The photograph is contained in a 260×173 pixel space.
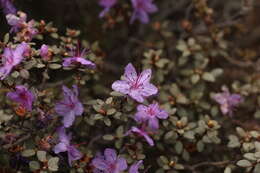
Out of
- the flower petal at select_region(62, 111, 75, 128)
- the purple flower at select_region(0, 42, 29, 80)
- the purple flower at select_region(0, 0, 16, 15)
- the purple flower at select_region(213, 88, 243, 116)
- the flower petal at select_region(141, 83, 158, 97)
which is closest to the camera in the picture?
the purple flower at select_region(0, 42, 29, 80)

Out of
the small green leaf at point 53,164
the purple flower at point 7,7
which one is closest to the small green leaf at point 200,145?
the small green leaf at point 53,164

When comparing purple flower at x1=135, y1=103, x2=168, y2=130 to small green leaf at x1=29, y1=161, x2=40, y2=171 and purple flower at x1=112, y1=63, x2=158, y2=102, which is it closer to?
purple flower at x1=112, y1=63, x2=158, y2=102

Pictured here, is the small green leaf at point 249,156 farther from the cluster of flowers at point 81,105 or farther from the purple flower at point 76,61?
the purple flower at point 76,61

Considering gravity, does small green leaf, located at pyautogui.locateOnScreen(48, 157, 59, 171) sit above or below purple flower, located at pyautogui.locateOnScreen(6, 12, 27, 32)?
below

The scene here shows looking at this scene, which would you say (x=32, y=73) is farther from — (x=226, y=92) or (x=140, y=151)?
(x=226, y=92)

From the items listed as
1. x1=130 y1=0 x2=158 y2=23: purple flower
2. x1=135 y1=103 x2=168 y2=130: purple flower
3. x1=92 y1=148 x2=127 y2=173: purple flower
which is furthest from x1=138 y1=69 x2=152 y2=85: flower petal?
x1=130 y1=0 x2=158 y2=23: purple flower

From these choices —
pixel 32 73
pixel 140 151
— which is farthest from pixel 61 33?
pixel 140 151
